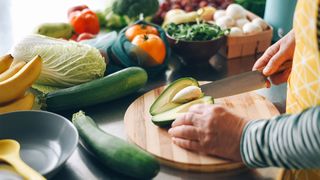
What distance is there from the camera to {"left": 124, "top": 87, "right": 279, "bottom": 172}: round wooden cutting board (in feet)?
2.74

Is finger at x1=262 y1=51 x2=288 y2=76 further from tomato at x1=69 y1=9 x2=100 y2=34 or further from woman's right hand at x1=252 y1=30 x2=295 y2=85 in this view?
tomato at x1=69 y1=9 x2=100 y2=34

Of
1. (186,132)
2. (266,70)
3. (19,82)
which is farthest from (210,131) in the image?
(19,82)

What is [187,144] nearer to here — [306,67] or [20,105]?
[306,67]

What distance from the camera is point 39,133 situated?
2.94ft

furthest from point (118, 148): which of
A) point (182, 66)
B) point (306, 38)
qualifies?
point (182, 66)

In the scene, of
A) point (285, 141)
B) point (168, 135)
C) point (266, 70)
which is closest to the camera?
point (285, 141)

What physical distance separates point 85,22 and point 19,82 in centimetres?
61

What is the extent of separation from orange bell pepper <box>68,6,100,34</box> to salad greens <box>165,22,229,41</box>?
324 mm

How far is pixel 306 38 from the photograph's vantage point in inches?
29.5

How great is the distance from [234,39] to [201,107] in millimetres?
488

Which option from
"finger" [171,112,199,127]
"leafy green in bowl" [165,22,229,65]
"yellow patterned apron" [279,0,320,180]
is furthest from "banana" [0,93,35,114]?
"yellow patterned apron" [279,0,320,180]

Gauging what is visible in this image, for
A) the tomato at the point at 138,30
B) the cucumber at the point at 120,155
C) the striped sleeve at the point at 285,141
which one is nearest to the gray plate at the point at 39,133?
the cucumber at the point at 120,155

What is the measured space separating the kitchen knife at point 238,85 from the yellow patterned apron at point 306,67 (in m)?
0.19

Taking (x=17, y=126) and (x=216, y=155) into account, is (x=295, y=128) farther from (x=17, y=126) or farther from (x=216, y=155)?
(x=17, y=126)
